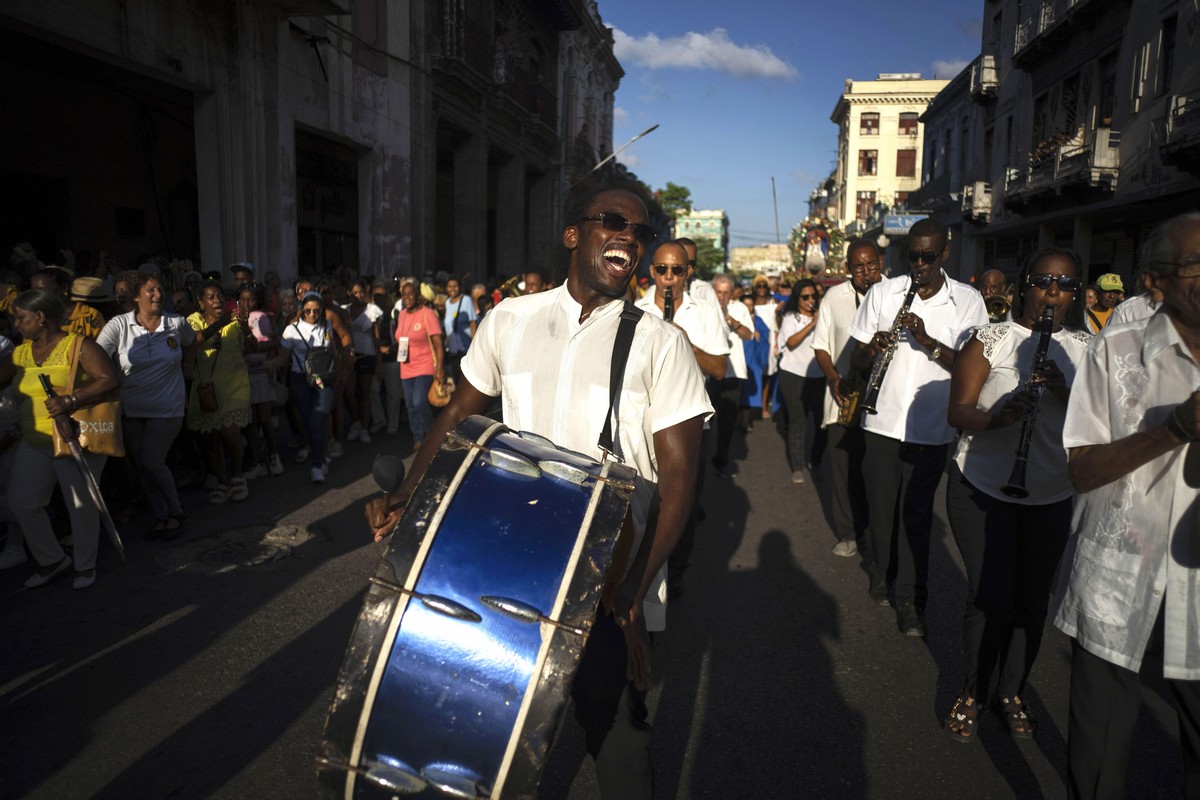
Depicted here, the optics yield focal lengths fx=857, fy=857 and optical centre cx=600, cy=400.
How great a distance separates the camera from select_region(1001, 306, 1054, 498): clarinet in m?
3.18

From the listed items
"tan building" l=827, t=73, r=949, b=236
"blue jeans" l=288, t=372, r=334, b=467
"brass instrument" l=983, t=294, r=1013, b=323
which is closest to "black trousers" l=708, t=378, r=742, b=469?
"brass instrument" l=983, t=294, r=1013, b=323

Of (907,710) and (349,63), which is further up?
(349,63)

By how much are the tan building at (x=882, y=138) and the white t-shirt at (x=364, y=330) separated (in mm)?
54708

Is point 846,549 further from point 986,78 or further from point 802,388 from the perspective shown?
point 986,78

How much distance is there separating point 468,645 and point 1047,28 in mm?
25305

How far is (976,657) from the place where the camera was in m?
3.54

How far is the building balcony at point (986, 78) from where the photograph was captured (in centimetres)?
2842

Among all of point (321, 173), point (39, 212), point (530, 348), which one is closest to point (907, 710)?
point (530, 348)

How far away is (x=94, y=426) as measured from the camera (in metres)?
5.24

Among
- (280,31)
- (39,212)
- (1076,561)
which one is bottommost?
(1076,561)

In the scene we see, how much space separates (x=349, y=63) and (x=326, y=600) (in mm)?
13215

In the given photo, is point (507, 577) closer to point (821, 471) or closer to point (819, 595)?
point (819, 595)

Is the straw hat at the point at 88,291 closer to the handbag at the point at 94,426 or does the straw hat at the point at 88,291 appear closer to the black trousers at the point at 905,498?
the handbag at the point at 94,426

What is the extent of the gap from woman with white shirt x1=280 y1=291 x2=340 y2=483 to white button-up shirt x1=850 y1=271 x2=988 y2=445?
5146 mm
